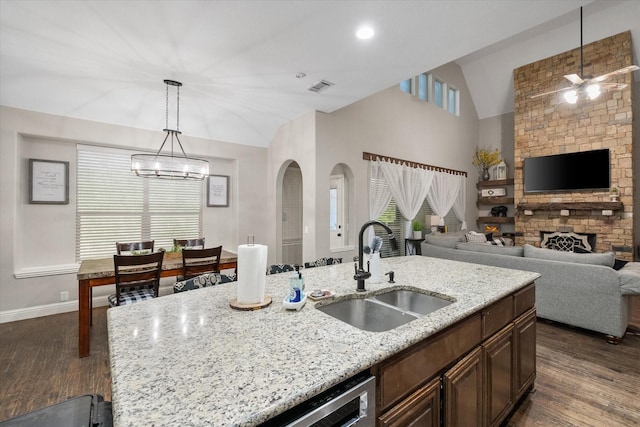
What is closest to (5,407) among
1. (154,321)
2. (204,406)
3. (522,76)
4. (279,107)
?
(154,321)

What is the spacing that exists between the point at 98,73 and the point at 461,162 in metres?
7.27

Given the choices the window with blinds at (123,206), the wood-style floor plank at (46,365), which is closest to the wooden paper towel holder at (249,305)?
the wood-style floor plank at (46,365)

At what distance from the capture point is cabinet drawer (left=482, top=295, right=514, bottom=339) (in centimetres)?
155

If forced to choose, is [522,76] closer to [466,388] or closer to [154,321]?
[466,388]

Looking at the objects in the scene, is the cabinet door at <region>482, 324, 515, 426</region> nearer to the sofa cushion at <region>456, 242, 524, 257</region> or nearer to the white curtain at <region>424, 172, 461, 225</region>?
the sofa cushion at <region>456, 242, 524, 257</region>

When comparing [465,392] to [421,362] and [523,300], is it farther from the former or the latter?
[523,300]

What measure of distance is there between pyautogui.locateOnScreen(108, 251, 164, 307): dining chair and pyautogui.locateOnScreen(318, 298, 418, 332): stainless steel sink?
6.77 ft

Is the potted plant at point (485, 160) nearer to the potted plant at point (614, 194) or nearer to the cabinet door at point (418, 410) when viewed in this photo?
the potted plant at point (614, 194)

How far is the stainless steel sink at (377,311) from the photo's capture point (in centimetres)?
159

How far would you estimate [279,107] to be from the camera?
417cm

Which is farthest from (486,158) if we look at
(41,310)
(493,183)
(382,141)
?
(41,310)

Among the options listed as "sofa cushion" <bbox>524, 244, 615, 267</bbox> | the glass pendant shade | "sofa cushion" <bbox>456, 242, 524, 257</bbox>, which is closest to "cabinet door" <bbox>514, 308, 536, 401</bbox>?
"sofa cushion" <bbox>524, 244, 615, 267</bbox>

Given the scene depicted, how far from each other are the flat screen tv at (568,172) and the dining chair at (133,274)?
747 centimetres

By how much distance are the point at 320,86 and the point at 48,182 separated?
3620 mm
